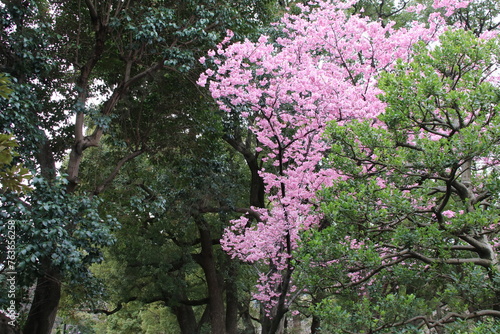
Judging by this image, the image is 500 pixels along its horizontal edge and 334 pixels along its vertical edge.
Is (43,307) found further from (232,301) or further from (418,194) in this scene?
(232,301)

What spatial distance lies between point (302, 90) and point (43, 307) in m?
5.36

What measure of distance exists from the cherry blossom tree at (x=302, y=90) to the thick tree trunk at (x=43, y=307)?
3.67 m

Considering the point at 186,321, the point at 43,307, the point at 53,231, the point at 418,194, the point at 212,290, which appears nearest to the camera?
the point at 418,194

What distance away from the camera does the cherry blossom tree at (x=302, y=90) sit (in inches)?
265

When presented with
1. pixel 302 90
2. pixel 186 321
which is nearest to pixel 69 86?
pixel 302 90

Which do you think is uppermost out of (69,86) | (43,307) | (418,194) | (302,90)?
(69,86)

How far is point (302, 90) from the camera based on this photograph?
6.70 metres

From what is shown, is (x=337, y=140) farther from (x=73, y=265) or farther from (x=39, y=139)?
(x=39, y=139)

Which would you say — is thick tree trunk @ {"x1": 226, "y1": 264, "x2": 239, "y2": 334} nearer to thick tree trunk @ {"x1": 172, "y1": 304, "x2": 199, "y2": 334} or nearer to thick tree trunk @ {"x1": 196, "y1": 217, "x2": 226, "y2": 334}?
thick tree trunk @ {"x1": 196, "y1": 217, "x2": 226, "y2": 334}

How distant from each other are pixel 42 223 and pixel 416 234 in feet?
13.8

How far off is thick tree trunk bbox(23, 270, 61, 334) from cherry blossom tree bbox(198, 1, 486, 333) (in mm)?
3674

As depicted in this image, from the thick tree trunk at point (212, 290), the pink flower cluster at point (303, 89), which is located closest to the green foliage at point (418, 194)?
the pink flower cluster at point (303, 89)

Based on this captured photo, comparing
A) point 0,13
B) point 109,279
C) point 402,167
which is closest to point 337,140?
point 402,167

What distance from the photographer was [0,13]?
5668mm
